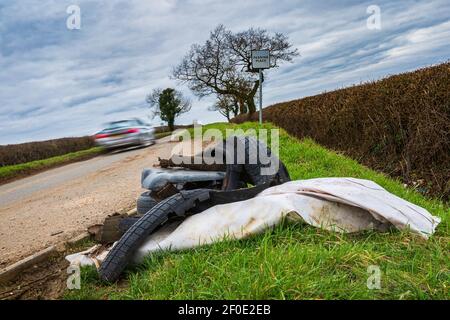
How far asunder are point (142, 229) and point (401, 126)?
7.61m

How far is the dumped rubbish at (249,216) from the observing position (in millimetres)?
3340

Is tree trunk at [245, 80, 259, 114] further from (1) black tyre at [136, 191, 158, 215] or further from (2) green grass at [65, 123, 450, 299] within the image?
(2) green grass at [65, 123, 450, 299]

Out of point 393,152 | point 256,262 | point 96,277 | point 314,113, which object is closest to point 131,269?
point 96,277

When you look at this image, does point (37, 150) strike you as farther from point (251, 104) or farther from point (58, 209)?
point (251, 104)

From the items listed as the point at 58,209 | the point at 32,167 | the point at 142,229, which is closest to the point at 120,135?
the point at 32,167

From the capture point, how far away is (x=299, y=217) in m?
3.34

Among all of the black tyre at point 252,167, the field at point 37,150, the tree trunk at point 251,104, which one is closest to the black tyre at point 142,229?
the black tyre at point 252,167

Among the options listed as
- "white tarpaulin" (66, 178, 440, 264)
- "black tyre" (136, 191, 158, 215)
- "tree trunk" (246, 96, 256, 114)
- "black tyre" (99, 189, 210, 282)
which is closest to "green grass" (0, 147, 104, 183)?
"black tyre" (136, 191, 158, 215)

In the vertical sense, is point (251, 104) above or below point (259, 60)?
below

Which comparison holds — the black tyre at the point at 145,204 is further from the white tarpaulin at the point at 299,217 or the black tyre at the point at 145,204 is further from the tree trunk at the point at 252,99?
the tree trunk at the point at 252,99

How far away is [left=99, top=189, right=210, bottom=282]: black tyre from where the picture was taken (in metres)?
3.30

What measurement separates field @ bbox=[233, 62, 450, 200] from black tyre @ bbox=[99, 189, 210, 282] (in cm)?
545
